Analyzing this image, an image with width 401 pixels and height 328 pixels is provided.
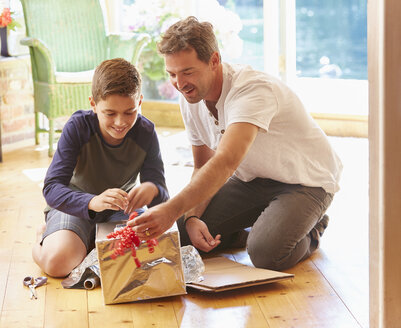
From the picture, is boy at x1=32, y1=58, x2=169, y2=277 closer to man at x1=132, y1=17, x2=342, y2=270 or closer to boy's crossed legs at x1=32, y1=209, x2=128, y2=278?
boy's crossed legs at x1=32, y1=209, x2=128, y2=278

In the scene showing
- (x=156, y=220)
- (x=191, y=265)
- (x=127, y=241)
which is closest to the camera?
(x=156, y=220)

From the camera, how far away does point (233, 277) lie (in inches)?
85.7

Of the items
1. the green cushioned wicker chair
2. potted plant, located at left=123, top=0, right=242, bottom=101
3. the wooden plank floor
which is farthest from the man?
potted plant, located at left=123, top=0, right=242, bottom=101

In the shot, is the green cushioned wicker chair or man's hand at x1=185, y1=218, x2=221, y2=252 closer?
man's hand at x1=185, y1=218, x2=221, y2=252

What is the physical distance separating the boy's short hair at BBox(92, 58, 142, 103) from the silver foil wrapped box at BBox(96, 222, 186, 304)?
0.48m

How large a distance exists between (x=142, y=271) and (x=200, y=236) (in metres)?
0.33

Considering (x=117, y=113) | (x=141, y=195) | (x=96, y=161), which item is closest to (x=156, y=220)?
(x=141, y=195)

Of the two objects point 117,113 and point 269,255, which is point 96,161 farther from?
point 269,255

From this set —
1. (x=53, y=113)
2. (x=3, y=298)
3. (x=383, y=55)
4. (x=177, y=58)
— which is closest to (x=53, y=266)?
(x=3, y=298)

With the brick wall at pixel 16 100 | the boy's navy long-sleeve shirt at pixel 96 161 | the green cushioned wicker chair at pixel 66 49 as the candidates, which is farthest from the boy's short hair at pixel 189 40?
the brick wall at pixel 16 100

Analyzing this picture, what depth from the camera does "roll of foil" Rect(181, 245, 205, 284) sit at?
217 cm

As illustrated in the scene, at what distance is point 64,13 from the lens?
4441mm

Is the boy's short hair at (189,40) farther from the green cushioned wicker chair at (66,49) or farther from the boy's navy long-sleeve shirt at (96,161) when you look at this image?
the green cushioned wicker chair at (66,49)

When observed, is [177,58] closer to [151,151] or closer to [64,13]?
[151,151]
